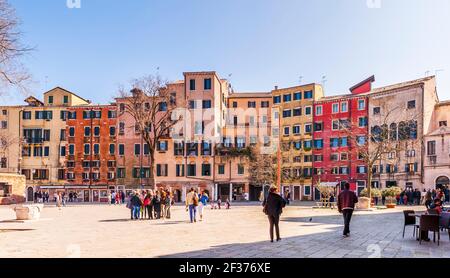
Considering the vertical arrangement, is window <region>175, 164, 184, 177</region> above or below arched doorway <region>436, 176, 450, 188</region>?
above

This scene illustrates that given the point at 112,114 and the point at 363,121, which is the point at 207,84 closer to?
the point at 112,114

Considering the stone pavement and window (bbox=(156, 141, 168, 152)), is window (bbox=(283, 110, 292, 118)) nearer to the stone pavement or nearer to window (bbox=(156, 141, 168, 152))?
window (bbox=(156, 141, 168, 152))

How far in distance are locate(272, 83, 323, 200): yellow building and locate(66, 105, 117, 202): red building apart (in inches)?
853

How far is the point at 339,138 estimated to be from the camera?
61469mm

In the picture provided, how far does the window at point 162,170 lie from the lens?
62.7 metres

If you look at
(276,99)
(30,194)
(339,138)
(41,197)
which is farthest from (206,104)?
(30,194)

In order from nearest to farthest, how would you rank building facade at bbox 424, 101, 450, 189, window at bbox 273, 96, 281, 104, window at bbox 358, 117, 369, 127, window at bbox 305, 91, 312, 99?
1. building facade at bbox 424, 101, 450, 189
2. window at bbox 358, 117, 369, 127
3. window at bbox 305, 91, 312, 99
4. window at bbox 273, 96, 281, 104

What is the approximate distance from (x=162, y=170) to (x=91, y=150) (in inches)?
412

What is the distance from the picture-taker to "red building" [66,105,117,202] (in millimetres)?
65188

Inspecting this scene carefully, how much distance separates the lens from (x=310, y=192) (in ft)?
210

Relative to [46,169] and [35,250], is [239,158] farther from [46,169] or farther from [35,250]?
[35,250]

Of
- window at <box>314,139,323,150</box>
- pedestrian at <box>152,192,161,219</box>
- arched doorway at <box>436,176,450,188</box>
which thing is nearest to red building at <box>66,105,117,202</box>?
window at <box>314,139,323,150</box>

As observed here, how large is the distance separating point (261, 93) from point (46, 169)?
30665mm
